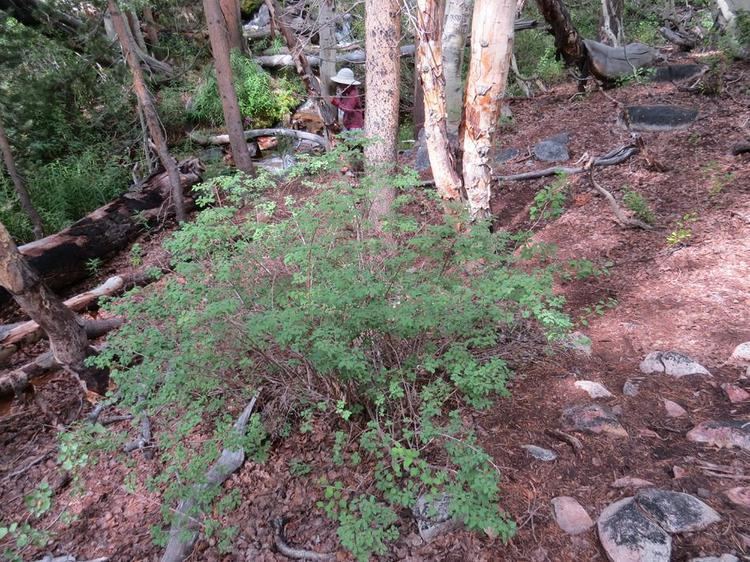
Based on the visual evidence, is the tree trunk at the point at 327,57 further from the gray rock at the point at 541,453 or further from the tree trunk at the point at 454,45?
the gray rock at the point at 541,453

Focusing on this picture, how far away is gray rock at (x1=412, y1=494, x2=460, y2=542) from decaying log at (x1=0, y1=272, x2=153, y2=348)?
3.36 metres

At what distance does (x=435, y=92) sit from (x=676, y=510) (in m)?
3.59

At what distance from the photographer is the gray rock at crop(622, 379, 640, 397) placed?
9.28ft

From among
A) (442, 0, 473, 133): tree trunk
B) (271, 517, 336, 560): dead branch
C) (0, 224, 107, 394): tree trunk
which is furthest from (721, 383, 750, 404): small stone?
(0, 224, 107, 394): tree trunk

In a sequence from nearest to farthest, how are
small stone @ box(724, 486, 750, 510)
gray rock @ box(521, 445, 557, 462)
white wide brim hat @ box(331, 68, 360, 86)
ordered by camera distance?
small stone @ box(724, 486, 750, 510) → gray rock @ box(521, 445, 557, 462) → white wide brim hat @ box(331, 68, 360, 86)

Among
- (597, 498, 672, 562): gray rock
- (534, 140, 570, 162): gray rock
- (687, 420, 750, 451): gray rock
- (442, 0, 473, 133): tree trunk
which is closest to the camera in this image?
(597, 498, 672, 562): gray rock

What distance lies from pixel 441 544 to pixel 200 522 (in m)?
1.35

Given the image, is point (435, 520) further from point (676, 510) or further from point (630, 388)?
point (630, 388)

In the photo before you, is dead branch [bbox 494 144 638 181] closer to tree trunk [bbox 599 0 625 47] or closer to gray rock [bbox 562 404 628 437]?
gray rock [bbox 562 404 628 437]

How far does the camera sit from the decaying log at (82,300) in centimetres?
476

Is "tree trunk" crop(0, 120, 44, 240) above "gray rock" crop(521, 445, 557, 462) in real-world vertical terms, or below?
above

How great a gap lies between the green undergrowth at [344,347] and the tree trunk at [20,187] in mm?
5170

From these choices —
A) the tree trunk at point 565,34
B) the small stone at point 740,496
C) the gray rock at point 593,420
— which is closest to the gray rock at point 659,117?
the tree trunk at point 565,34

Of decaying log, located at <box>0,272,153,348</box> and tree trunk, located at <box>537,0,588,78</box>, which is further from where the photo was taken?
tree trunk, located at <box>537,0,588,78</box>
